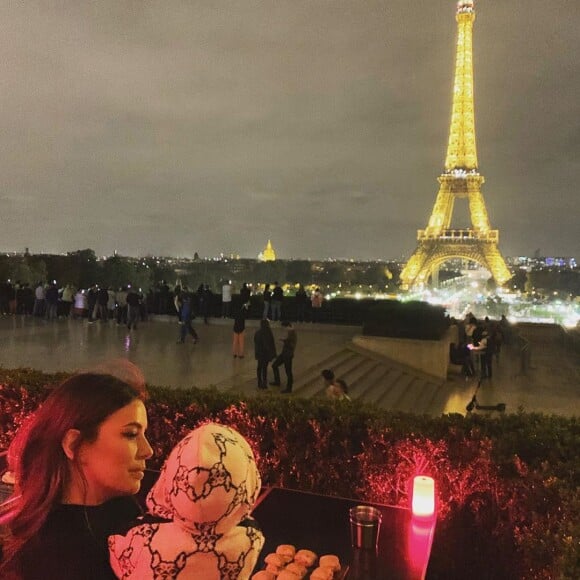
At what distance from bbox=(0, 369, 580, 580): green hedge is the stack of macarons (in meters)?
1.58

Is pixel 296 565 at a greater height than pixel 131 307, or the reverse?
pixel 131 307

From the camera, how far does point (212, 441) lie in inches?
62.2

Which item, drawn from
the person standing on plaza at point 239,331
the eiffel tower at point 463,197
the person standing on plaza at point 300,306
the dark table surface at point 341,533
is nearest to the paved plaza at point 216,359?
the person standing on plaza at point 239,331

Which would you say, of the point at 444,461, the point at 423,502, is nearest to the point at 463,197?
the point at 444,461

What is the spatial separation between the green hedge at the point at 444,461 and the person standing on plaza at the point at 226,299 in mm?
13118

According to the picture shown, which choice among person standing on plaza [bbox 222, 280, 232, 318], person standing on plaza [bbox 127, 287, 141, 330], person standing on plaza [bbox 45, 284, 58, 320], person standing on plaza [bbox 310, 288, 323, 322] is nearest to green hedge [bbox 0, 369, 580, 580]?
person standing on plaza [bbox 127, 287, 141, 330]

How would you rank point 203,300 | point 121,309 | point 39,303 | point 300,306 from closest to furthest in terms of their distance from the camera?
point 121,309
point 39,303
point 203,300
point 300,306

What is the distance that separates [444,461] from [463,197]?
53.5 m

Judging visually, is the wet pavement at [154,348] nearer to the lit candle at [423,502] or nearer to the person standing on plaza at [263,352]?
the person standing on plaza at [263,352]

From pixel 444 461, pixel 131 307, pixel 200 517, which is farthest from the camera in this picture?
pixel 131 307

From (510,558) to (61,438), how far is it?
146 inches

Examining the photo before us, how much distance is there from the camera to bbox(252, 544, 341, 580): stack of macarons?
259cm

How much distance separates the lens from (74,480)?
1.86 meters

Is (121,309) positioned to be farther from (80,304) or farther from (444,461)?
(444,461)
